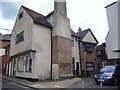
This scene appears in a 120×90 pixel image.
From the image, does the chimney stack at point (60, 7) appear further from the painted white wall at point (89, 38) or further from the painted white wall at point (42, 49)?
the painted white wall at point (89, 38)

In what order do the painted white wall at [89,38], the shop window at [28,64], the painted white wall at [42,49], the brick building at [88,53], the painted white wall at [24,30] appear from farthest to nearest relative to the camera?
the painted white wall at [89,38]
the brick building at [88,53]
the painted white wall at [24,30]
the shop window at [28,64]
the painted white wall at [42,49]

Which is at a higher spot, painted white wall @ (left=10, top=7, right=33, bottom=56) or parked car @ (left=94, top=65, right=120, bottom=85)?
painted white wall @ (left=10, top=7, right=33, bottom=56)

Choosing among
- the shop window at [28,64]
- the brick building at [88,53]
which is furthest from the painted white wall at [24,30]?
the brick building at [88,53]

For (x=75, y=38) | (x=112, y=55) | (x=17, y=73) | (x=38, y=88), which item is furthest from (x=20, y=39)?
(x=112, y=55)

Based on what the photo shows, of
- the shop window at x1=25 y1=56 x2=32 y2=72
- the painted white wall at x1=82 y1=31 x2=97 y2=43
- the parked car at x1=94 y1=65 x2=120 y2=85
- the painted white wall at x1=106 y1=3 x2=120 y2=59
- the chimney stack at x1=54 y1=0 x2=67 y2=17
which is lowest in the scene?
the parked car at x1=94 y1=65 x2=120 y2=85

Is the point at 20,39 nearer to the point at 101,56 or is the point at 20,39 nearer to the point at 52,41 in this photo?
the point at 52,41

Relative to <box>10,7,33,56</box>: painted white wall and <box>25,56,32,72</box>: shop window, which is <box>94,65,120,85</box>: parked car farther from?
<box>10,7,33,56</box>: painted white wall

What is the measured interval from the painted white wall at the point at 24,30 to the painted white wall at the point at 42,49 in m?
0.70

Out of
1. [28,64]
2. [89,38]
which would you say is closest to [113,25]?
[28,64]

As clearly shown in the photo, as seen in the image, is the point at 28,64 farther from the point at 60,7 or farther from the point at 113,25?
the point at 113,25

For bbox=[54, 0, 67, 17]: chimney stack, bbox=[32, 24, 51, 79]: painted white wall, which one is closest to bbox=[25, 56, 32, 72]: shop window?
bbox=[32, 24, 51, 79]: painted white wall

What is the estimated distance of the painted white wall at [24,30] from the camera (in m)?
18.5

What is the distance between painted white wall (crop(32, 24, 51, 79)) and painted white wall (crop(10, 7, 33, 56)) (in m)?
0.70

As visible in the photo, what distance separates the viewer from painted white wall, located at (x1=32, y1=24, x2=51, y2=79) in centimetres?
1780
